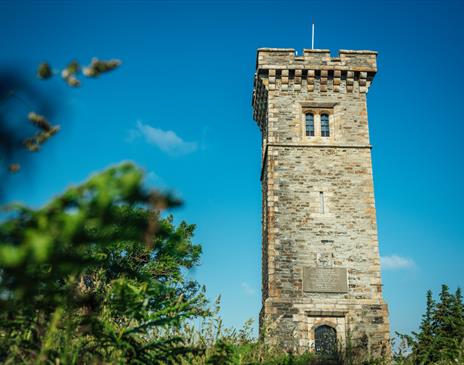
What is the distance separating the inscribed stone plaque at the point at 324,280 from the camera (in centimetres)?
1714

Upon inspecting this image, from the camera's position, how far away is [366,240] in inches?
708

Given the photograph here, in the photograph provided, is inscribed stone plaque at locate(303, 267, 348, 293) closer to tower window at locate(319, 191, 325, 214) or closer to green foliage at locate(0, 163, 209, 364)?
tower window at locate(319, 191, 325, 214)

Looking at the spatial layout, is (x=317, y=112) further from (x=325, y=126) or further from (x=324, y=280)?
(x=324, y=280)

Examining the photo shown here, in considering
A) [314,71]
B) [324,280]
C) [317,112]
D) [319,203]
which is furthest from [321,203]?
[314,71]

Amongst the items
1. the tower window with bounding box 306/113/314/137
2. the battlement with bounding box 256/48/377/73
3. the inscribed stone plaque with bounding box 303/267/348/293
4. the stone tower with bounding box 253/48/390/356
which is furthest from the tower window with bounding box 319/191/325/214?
the battlement with bounding box 256/48/377/73

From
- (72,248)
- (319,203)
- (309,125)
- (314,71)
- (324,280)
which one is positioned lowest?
(72,248)

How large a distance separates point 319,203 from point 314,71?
577 cm

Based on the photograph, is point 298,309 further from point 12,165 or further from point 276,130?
point 12,165

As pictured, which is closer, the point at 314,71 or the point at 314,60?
the point at 314,71

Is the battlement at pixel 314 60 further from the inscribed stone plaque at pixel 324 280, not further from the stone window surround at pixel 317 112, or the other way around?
the inscribed stone plaque at pixel 324 280

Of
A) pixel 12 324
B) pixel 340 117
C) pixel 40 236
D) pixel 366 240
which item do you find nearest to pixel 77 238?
pixel 40 236

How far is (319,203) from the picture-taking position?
18453mm

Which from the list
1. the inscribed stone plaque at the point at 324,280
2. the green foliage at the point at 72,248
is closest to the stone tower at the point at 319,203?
the inscribed stone plaque at the point at 324,280

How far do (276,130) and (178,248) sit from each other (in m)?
17.5
